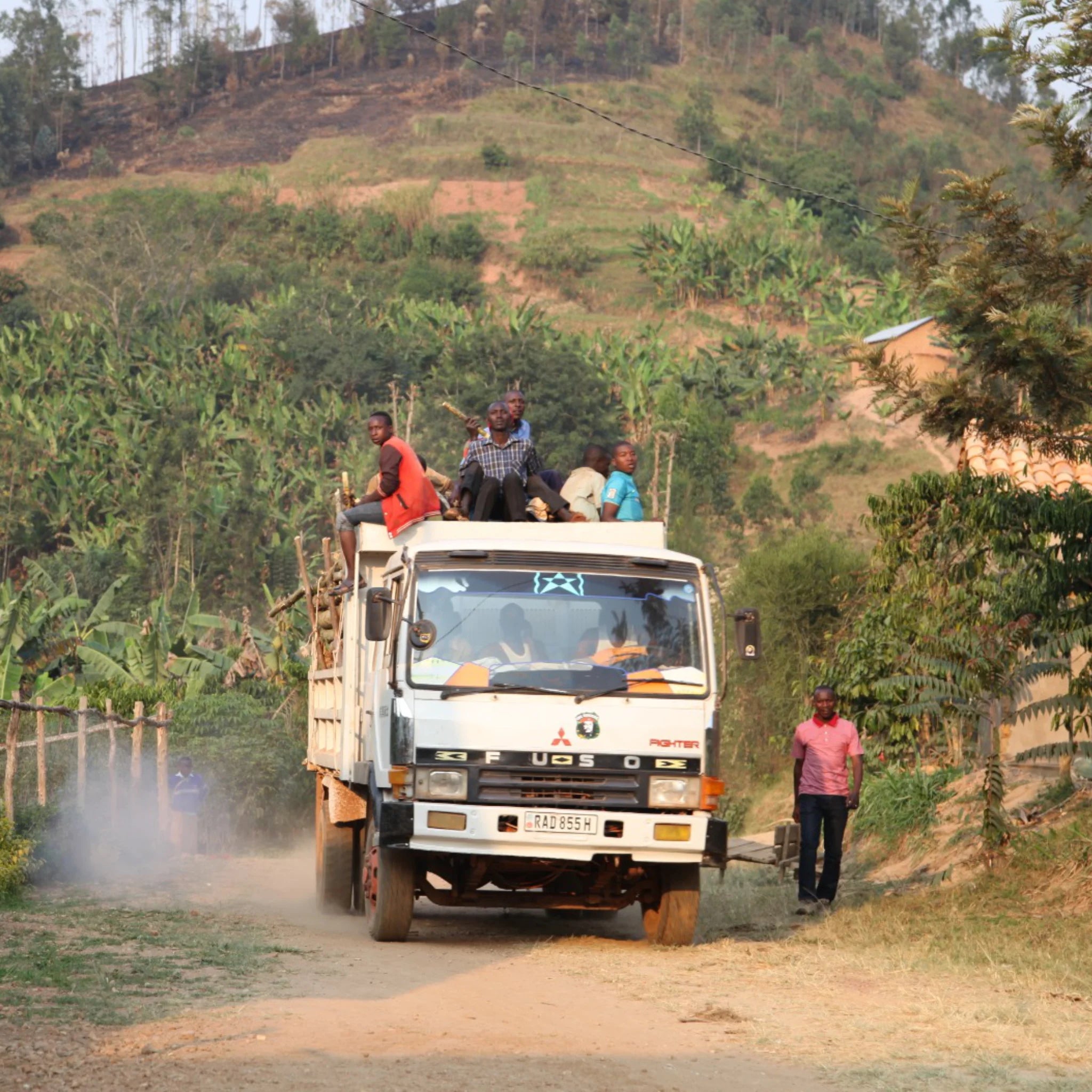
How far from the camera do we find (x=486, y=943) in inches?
457

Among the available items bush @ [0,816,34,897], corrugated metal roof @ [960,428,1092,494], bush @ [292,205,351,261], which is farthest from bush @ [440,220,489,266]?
bush @ [0,816,34,897]

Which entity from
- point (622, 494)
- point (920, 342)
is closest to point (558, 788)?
point (622, 494)

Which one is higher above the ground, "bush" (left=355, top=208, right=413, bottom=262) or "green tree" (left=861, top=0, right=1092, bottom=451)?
"bush" (left=355, top=208, right=413, bottom=262)

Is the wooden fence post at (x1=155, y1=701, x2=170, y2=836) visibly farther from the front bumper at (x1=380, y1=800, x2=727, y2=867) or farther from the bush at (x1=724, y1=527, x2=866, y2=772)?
the front bumper at (x1=380, y1=800, x2=727, y2=867)

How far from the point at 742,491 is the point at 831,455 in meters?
3.46

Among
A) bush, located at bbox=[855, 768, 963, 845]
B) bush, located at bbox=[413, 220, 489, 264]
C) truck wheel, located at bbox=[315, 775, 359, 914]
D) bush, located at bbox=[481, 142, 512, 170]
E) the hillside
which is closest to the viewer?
truck wheel, located at bbox=[315, 775, 359, 914]

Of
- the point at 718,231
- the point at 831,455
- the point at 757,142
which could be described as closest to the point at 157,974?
the point at 831,455

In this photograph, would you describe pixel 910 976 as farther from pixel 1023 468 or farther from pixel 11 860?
pixel 1023 468

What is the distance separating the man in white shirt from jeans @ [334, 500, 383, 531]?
4.66 feet

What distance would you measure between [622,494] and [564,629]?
86.4 inches

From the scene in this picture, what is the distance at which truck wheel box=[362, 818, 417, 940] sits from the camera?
1094 centimetres

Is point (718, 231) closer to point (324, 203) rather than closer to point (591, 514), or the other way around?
point (324, 203)

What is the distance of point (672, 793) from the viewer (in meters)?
10.5

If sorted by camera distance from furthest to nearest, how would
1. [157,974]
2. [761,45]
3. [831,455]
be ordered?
1. [761,45]
2. [831,455]
3. [157,974]
